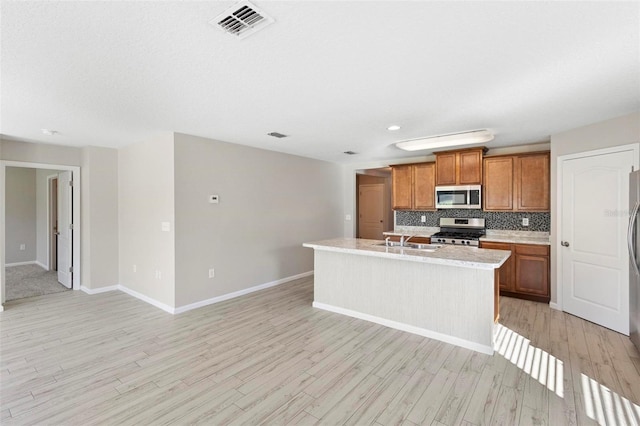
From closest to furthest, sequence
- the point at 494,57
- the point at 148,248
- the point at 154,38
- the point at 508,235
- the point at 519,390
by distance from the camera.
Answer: the point at 154,38 < the point at 494,57 < the point at 519,390 < the point at 148,248 < the point at 508,235

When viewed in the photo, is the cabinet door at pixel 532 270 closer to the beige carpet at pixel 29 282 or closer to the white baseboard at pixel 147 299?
the white baseboard at pixel 147 299

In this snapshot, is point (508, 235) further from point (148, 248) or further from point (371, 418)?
point (148, 248)

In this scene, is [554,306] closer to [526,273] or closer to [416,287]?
[526,273]

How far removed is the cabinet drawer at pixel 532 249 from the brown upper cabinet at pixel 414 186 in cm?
146

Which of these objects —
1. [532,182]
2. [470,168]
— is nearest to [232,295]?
[470,168]

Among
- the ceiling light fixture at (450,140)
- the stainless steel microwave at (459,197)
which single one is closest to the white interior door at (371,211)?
the stainless steel microwave at (459,197)

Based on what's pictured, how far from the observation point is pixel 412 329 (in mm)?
3389

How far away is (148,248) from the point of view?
14.5ft

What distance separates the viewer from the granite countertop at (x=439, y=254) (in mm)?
2789

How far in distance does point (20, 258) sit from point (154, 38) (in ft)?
27.3

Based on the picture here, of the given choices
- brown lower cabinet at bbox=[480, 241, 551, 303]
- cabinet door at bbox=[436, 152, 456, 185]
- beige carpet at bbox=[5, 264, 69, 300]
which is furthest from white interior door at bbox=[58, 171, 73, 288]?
brown lower cabinet at bbox=[480, 241, 551, 303]

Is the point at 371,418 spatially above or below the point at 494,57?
below

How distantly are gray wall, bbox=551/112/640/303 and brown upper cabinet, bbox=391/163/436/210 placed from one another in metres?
1.73

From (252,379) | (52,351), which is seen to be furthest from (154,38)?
(52,351)
